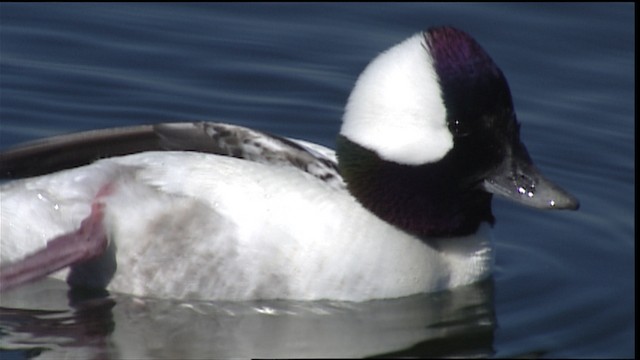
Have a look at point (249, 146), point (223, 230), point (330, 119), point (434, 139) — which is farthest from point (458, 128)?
point (330, 119)

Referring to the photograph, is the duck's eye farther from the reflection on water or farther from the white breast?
the reflection on water

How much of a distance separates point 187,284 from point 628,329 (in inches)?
94.0

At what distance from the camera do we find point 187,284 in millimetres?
9961

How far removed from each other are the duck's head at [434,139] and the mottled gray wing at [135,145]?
1.10ft

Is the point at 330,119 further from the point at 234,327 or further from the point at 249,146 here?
the point at 234,327

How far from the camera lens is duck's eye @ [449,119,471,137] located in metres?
9.77

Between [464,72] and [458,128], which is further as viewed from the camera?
[458,128]

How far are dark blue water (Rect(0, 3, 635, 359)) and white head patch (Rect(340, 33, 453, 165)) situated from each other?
89 cm

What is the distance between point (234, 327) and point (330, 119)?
325 centimetres

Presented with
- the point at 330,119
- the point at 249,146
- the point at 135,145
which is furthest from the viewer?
the point at 330,119

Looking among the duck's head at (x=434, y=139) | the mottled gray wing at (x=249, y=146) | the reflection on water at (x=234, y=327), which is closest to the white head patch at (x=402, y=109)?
the duck's head at (x=434, y=139)

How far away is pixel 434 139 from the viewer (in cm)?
977

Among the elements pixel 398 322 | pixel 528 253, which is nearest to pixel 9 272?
pixel 398 322

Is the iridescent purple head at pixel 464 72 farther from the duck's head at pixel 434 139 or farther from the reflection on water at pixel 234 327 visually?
the reflection on water at pixel 234 327
